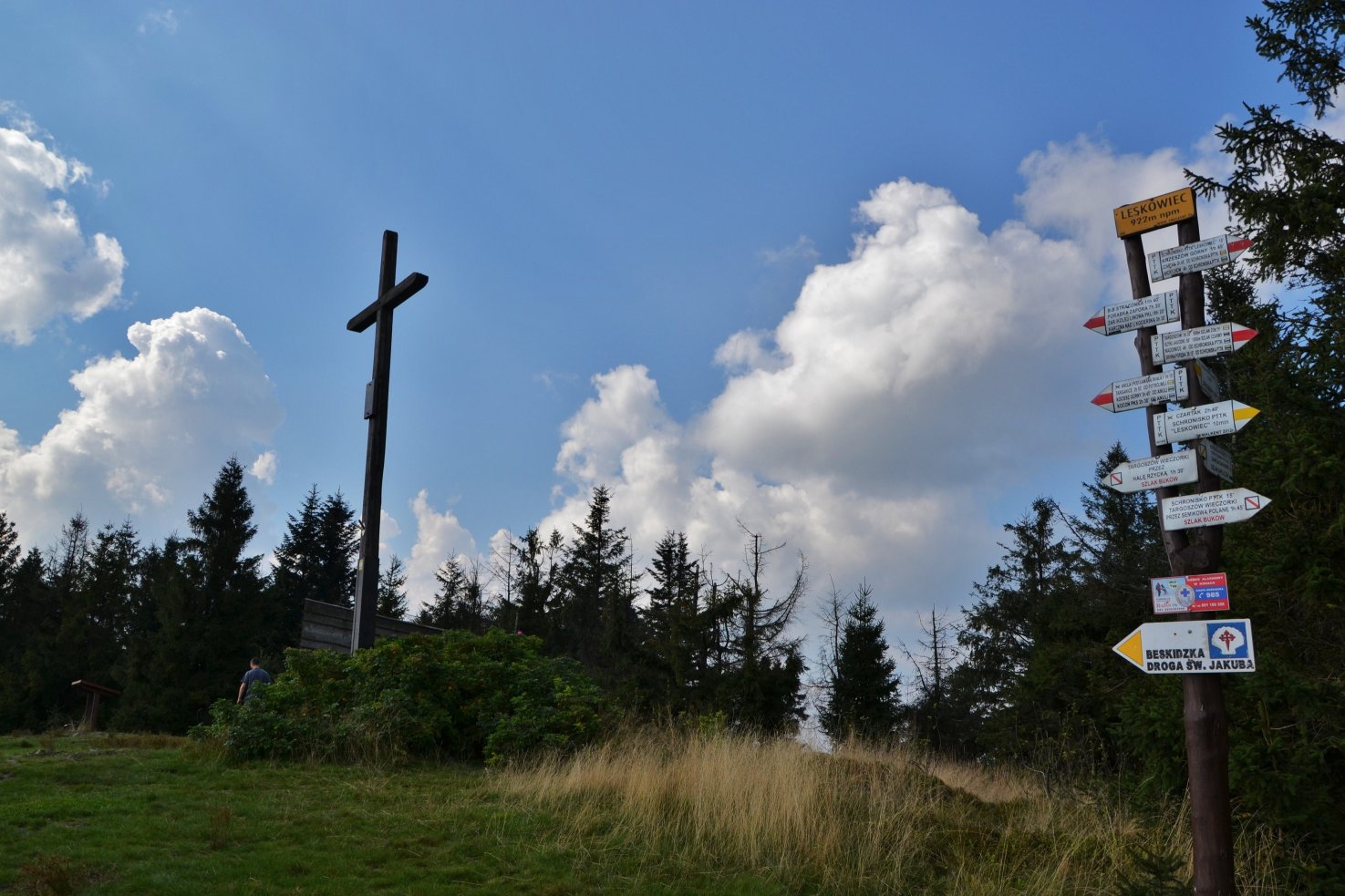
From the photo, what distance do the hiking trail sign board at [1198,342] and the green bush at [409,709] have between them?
25.3ft

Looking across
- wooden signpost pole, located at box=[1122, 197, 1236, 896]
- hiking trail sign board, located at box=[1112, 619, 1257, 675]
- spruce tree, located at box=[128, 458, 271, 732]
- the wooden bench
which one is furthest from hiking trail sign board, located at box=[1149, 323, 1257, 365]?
spruce tree, located at box=[128, 458, 271, 732]

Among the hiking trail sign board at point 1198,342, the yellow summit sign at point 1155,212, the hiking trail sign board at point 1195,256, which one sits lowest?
the hiking trail sign board at point 1198,342

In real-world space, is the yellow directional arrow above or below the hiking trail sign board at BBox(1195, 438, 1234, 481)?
below

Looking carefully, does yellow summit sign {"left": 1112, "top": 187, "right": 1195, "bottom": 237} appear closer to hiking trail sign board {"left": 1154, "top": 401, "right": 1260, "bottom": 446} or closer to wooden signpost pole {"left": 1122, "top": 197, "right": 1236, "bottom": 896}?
wooden signpost pole {"left": 1122, "top": 197, "right": 1236, "bottom": 896}

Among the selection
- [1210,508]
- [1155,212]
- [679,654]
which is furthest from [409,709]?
[679,654]

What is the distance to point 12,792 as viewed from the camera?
8.54 meters

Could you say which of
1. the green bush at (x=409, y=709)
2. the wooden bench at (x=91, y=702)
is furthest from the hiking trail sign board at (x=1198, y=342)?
the wooden bench at (x=91, y=702)

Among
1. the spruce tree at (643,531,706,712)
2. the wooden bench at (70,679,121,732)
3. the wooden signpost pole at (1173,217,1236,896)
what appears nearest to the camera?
the wooden signpost pole at (1173,217,1236,896)

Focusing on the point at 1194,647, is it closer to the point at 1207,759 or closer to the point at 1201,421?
the point at 1207,759

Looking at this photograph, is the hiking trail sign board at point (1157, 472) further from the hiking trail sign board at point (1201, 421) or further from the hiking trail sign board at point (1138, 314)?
the hiking trail sign board at point (1138, 314)

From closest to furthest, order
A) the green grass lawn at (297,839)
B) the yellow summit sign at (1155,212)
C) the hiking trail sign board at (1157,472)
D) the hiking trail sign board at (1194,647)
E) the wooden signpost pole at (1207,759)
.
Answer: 1. the hiking trail sign board at (1194,647)
2. the wooden signpost pole at (1207,759)
3. the green grass lawn at (297,839)
4. the hiking trail sign board at (1157,472)
5. the yellow summit sign at (1155,212)

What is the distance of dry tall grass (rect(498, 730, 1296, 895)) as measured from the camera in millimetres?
7379

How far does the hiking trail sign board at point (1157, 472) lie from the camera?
6523 mm

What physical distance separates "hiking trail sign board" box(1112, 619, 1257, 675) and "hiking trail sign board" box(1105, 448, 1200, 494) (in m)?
0.98
